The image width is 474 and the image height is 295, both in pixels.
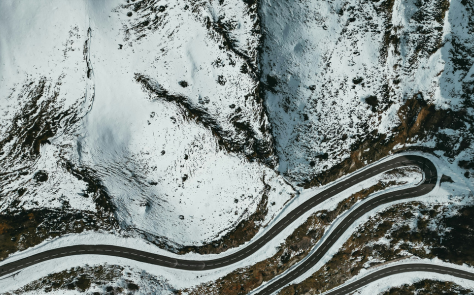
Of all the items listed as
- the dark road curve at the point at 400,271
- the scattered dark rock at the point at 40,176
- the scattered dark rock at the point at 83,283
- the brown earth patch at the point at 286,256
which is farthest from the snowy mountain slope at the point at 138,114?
the dark road curve at the point at 400,271

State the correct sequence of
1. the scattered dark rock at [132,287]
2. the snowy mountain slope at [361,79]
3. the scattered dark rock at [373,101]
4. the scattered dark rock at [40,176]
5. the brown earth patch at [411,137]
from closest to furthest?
1. the scattered dark rock at [40,176]
2. the snowy mountain slope at [361,79]
3. the scattered dark rock at [373,101]
4. the scattered dark rock at [132,287]
5. the brown earth patch at [411,137]

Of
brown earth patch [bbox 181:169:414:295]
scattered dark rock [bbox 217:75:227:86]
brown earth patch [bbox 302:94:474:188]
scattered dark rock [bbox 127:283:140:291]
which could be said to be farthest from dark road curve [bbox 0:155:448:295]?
scattered dark rock [bbox 217:75:227:86]

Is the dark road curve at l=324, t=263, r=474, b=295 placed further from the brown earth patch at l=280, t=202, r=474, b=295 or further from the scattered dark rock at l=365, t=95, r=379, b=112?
the scattered dark rock at l=365, t=95, r=379, b=112

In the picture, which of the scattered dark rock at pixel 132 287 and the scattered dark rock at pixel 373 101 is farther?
the scattered dark rock at pixel 132 287

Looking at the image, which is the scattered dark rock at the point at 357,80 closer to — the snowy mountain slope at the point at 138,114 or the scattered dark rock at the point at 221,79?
the snowy mountain slope at the point at 138,114

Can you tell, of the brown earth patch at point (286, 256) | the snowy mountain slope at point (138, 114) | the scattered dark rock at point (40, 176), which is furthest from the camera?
the brown earth patch at point (286, 256)

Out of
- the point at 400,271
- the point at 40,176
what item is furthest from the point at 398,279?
the point at 40,176
